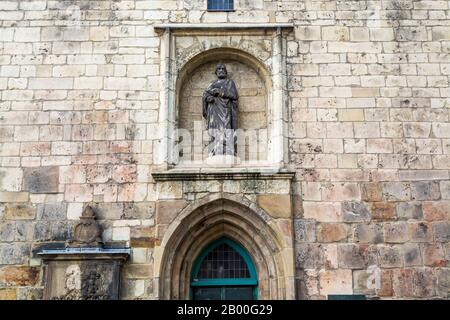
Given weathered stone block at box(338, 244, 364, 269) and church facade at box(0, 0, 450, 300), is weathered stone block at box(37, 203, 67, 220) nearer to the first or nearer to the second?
church facade at box(0, 0, 450, 300)

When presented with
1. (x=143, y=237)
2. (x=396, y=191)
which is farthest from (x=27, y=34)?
(x=396, y=191)

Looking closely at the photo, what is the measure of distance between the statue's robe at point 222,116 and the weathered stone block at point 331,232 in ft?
5.48

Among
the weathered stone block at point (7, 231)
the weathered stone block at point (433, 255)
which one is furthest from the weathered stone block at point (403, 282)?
the weathered stone block at point (7, 231)

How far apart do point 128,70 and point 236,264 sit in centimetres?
323

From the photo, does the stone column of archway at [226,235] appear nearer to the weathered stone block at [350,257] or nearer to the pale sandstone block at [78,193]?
the weathered stone block at [350,257]

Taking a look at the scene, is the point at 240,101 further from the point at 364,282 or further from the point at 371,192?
the point at 364,282

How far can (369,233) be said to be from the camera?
27.2ft

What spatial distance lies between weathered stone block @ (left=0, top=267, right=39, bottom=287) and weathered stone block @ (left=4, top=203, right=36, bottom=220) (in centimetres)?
70

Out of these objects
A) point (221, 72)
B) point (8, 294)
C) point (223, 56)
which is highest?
point (223, 56)

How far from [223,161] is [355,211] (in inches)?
77.4

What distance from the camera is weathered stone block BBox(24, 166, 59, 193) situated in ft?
27.8

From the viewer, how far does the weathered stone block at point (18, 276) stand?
8.09 meters
